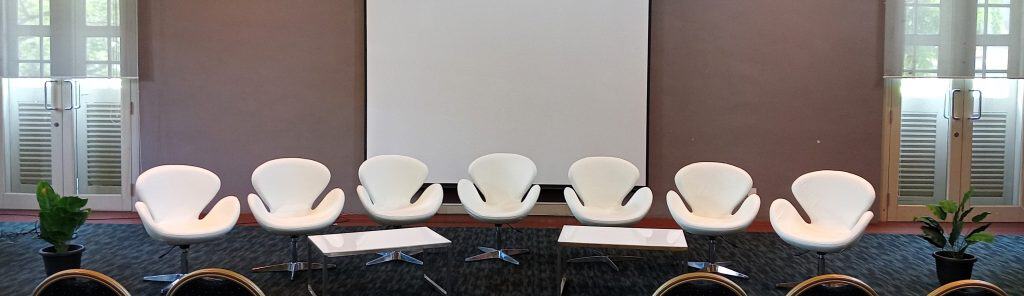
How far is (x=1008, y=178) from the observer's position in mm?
7406

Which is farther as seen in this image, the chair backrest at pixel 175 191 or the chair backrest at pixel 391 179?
the chair backrest at pixel 391 179

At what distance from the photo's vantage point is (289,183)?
5.60 m

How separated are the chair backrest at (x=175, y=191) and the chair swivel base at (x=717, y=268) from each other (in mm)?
3552

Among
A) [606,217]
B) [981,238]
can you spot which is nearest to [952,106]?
[981,238]

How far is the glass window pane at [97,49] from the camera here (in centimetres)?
721

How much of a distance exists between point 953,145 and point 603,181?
12.7ft


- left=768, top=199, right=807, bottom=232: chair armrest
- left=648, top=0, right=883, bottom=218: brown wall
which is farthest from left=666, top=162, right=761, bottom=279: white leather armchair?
left=648, top=0, right=883, bottom=218: brown wall

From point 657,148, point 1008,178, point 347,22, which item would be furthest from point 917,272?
point 347,22

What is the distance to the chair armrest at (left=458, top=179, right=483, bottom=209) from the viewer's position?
5.74m

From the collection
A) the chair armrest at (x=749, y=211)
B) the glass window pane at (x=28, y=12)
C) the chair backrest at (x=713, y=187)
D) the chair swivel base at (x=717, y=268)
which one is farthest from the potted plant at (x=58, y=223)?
the chair armrest at (x=749, y=211)

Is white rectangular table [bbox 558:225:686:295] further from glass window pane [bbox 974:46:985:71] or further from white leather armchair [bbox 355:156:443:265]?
glass window pane [bbox 974:46:985:71]

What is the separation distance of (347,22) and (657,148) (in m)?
3.32

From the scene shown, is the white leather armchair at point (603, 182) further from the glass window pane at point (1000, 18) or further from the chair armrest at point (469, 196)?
the glass window pane at point (1000, 18)

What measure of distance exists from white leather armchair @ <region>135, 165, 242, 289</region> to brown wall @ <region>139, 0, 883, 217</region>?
2052 mm
